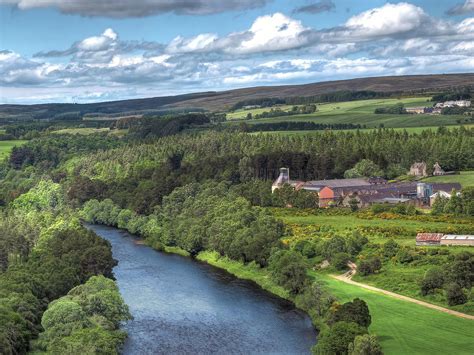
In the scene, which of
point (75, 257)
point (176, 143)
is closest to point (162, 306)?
point (75, 257)

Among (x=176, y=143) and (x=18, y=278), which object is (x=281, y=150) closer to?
(x=176, y=143)

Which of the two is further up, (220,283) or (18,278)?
(18,278)

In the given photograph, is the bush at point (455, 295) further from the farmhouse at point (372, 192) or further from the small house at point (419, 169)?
the small house at point (419, 169)

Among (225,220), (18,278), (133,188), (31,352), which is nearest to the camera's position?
(31,352)

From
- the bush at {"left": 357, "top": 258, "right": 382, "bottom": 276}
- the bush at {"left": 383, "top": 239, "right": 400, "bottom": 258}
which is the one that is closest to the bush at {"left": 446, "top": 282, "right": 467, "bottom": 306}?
the bush at {"left": 357, "top": 258, "right": 382, "bottom": 276}

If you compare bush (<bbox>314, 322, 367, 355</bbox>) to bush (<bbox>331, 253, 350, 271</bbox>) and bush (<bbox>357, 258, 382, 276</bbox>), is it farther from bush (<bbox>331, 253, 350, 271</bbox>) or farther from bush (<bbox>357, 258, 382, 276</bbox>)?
bush (<bbox>331, 253, 350, 271</bbox>)

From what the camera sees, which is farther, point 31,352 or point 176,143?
point 176,143

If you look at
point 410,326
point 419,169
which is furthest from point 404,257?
point 419,169

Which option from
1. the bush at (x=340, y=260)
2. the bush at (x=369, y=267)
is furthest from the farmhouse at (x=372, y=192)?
the bush at (x=369, y=267)
